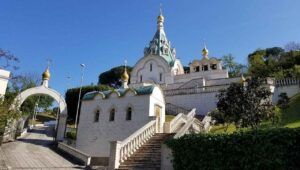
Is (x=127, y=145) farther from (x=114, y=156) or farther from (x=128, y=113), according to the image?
(x=128, y=113)

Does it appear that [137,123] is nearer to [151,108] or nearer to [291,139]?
[151,108]

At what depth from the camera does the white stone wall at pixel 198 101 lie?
29.9 m

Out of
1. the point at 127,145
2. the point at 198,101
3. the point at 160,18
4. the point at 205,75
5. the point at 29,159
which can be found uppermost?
the point at 160,18

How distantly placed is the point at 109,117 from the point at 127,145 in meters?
6.84

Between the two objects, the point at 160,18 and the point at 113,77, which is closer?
the point at 160,18

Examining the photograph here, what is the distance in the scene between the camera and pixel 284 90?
29.0 meters

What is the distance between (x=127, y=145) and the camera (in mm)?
14359

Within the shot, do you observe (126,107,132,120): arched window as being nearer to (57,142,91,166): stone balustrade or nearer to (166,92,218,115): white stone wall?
(57,142,91,166): stone balustrade

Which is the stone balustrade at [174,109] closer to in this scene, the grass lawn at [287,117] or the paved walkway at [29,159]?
the grass lawn at [287,117]

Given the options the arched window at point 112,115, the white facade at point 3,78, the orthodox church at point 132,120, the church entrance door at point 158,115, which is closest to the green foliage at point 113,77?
the orthodox church at point 132,120

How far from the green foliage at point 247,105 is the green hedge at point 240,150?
224 inches

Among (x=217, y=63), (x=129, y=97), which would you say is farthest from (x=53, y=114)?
(x=129, y=97)

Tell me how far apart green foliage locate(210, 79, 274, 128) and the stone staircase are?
16.2ft

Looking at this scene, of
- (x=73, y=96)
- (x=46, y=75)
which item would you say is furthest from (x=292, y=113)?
(x=73, y=96)
